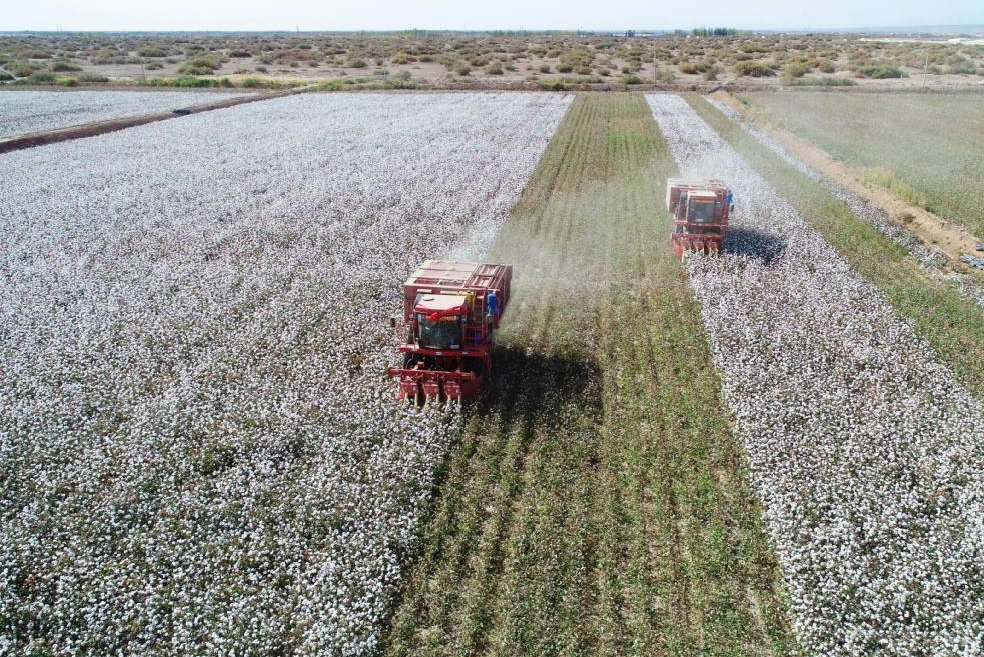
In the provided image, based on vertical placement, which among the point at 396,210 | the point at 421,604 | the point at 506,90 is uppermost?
the point at 506,90

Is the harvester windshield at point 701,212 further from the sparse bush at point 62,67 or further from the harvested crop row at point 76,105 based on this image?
the sparse bush at point 62,67

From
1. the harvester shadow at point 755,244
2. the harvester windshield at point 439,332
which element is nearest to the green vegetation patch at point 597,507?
the harvester windshield at point 439,332

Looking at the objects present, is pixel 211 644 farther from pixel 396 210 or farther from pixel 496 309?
pixel 396 210

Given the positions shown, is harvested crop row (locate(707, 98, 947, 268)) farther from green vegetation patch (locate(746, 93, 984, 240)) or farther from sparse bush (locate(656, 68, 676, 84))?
sparse bush (locate(656, 68, 676, 84))

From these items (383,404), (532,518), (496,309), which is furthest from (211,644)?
(496,309)

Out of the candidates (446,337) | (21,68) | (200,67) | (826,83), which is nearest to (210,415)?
(446,337)

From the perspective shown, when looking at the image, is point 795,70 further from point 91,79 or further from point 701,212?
point 91,79

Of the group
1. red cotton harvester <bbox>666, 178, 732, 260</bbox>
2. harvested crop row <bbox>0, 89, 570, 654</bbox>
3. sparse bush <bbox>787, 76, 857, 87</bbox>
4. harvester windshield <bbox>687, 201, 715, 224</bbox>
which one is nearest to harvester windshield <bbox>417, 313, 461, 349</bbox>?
harvested crop row <bbox>0, 89, 570, 654</bbox>
